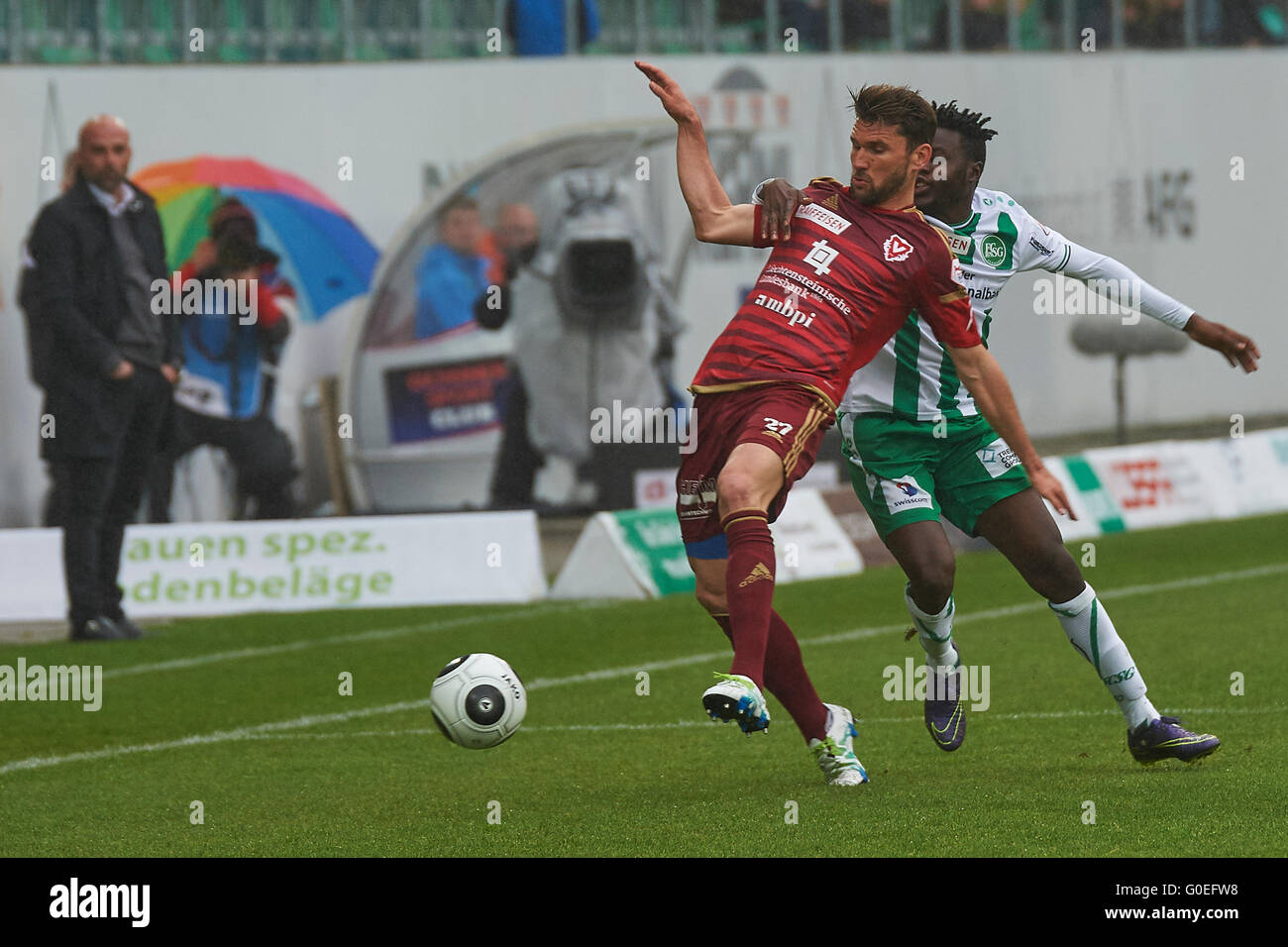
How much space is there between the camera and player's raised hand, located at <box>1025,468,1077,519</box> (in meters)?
6.46

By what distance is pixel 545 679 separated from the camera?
1027cm

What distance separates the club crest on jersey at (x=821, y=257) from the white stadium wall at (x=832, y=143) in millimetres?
12495

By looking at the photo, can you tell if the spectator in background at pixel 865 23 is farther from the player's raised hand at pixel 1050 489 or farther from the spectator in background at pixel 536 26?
the player's raised hand at pixel 1050 489

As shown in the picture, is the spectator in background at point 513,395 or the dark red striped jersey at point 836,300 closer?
the dark red striped jersey at point 836,300

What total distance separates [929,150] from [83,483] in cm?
646

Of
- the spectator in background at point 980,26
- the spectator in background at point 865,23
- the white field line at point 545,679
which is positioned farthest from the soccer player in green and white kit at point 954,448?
the spectator in background at point 980,26

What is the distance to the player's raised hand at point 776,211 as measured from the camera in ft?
21.6

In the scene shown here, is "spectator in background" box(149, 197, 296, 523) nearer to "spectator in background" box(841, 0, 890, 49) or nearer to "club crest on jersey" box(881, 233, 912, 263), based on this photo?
"spectator in background" box(841, 0, 890, 49)

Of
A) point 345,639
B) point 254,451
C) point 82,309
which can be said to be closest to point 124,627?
point 345,639

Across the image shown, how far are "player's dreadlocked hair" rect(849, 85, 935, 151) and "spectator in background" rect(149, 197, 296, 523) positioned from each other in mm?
11824

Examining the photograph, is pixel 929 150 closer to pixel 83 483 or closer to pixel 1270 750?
pixel 1270 750

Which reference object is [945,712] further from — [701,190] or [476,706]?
[701,190]

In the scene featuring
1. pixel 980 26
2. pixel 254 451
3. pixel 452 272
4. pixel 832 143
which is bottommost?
pixel 254 451

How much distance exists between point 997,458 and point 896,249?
1.08 meters
